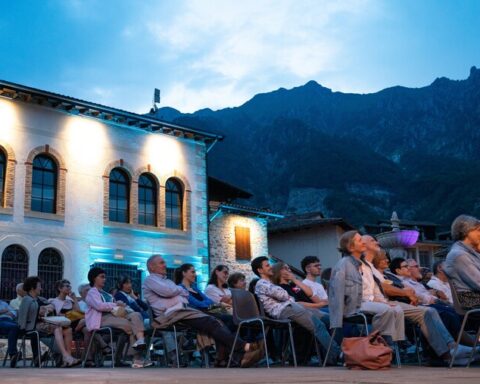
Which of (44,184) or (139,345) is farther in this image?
(44,184)

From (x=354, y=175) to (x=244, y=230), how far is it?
58200 mm

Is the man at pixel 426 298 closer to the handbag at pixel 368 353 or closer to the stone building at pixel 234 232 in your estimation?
the handbag at pixel 368 353

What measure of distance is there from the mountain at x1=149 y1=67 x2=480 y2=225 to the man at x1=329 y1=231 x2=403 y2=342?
6093 centimetres

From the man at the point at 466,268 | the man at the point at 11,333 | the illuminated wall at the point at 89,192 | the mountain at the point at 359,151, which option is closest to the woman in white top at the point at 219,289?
the man at the point at 11,333

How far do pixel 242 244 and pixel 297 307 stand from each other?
1511 centimetres

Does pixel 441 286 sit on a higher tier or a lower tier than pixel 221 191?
lower

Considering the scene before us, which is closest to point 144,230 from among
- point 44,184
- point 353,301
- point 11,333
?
point 44,184

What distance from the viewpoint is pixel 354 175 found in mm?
79125

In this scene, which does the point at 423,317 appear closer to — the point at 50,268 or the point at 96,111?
the point at 50,268

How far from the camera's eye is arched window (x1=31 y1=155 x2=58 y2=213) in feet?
57.0

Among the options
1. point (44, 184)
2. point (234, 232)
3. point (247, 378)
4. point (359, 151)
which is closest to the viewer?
point (247, 378)

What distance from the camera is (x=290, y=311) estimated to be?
7.45 m

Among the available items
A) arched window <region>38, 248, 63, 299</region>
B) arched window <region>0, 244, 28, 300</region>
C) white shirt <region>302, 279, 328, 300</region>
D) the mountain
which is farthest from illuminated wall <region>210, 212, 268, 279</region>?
the mountain

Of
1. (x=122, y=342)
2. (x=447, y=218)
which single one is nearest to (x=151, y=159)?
(x=122, y=342)
